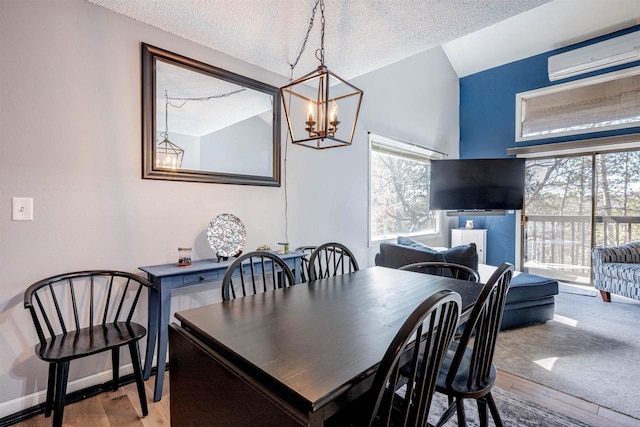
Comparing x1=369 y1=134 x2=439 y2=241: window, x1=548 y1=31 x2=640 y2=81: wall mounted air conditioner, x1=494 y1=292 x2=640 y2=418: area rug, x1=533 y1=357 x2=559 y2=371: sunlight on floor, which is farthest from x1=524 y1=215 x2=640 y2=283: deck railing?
x1=533 y1=357 x2=559 y2=371: sunlight on floor

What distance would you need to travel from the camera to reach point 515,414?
1733 millimetres

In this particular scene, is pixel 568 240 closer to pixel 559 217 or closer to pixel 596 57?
pixel 559 217

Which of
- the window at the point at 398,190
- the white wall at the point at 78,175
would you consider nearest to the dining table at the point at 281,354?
the white wall at the point at 78,175

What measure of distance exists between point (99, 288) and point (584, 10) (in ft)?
20.4

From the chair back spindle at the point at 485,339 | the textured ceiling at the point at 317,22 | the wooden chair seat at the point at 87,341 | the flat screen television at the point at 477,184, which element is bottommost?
the wooden chair seat at the point at 87,341

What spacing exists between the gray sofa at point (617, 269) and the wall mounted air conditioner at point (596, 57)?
97.0 inches

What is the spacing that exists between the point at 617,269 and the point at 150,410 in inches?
184

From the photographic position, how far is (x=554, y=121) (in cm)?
480

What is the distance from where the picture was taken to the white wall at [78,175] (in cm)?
169

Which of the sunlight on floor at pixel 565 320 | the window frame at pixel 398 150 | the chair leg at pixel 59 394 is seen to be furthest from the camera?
the window frame at pixel 398 150

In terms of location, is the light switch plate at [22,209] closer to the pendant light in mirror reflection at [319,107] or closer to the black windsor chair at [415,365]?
the pendant light in mirror reflection at [319,107]

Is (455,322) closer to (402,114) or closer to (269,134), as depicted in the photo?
(269,134)

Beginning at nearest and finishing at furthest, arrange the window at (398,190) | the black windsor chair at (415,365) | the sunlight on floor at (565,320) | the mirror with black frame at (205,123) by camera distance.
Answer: the black windsor chair at (415,365) → the mirror with black frame at (205,123) → the sunlight on floor at (565,320) → the window at (398,190)

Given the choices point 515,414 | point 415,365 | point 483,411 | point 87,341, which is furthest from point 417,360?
point 87,341
